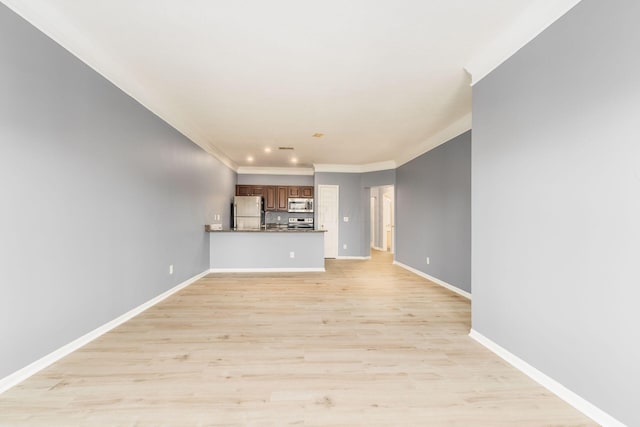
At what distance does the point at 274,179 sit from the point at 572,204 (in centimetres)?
670

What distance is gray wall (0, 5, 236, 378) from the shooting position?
5.47 feet

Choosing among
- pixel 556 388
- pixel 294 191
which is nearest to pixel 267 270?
pixel 294 191

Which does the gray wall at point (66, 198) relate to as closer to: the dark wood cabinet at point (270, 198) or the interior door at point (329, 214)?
the dark wood cabinet at point (270, 198)

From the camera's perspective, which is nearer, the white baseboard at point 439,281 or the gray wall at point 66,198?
the gray wall at point 66,198

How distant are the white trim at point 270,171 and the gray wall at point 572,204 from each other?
224 inches

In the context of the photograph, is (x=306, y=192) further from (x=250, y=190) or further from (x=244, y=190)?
(x=244, y=190)

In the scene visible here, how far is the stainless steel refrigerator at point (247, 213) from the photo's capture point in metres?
6.59

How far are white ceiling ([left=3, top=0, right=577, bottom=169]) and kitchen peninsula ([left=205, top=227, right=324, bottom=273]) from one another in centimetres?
223

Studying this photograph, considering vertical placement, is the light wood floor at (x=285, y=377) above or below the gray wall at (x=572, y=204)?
below

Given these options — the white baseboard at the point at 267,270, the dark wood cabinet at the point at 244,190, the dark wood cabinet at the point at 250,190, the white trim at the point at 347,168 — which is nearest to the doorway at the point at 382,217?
the white trim at the point at 347,168

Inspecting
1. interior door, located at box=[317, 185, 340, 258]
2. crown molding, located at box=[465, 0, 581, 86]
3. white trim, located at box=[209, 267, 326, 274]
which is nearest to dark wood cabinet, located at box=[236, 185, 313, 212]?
interior door, located at box=[317, 185, 340, 258]

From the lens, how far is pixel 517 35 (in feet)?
6.37

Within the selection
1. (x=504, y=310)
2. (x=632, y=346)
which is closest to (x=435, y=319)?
(x=504, y=310)

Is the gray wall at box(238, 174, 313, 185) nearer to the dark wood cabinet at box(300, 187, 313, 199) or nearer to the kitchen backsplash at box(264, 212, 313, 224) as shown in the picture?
the dark wood cabinet at box(300, 187, 313, 199)
